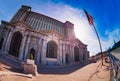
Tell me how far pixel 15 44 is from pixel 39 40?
4.85 metres

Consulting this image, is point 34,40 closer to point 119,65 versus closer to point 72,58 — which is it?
point 72,58

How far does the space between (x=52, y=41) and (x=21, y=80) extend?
18552mm

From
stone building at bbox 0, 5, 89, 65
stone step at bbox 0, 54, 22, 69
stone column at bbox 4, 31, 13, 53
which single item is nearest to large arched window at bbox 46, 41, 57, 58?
stone building at bbox 0, 5, 89, 65

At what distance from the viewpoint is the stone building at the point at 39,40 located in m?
22.7

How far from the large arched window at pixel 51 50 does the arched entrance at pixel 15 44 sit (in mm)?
6178

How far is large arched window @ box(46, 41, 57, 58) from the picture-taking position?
2603 cm

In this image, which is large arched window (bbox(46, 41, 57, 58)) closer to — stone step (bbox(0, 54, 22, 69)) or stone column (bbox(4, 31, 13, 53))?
stone step (bbox(0, 54, 22, 69))

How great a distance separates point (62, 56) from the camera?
89.0 ft

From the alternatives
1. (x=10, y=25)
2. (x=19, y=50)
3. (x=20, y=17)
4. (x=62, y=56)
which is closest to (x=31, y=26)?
(x=20, y=17)

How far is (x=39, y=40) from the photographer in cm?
2534

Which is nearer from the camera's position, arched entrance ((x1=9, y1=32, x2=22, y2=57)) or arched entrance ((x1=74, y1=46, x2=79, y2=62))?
arched entrance ((x1=9, y1=32, x2=22, y2=57))

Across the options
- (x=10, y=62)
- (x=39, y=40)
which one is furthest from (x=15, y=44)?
(x=10, y=62)

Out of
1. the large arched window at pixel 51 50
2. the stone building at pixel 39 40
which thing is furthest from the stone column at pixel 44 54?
the large arched window at pixel 51 50

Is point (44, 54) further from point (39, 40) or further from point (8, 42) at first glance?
point (8, 42)
